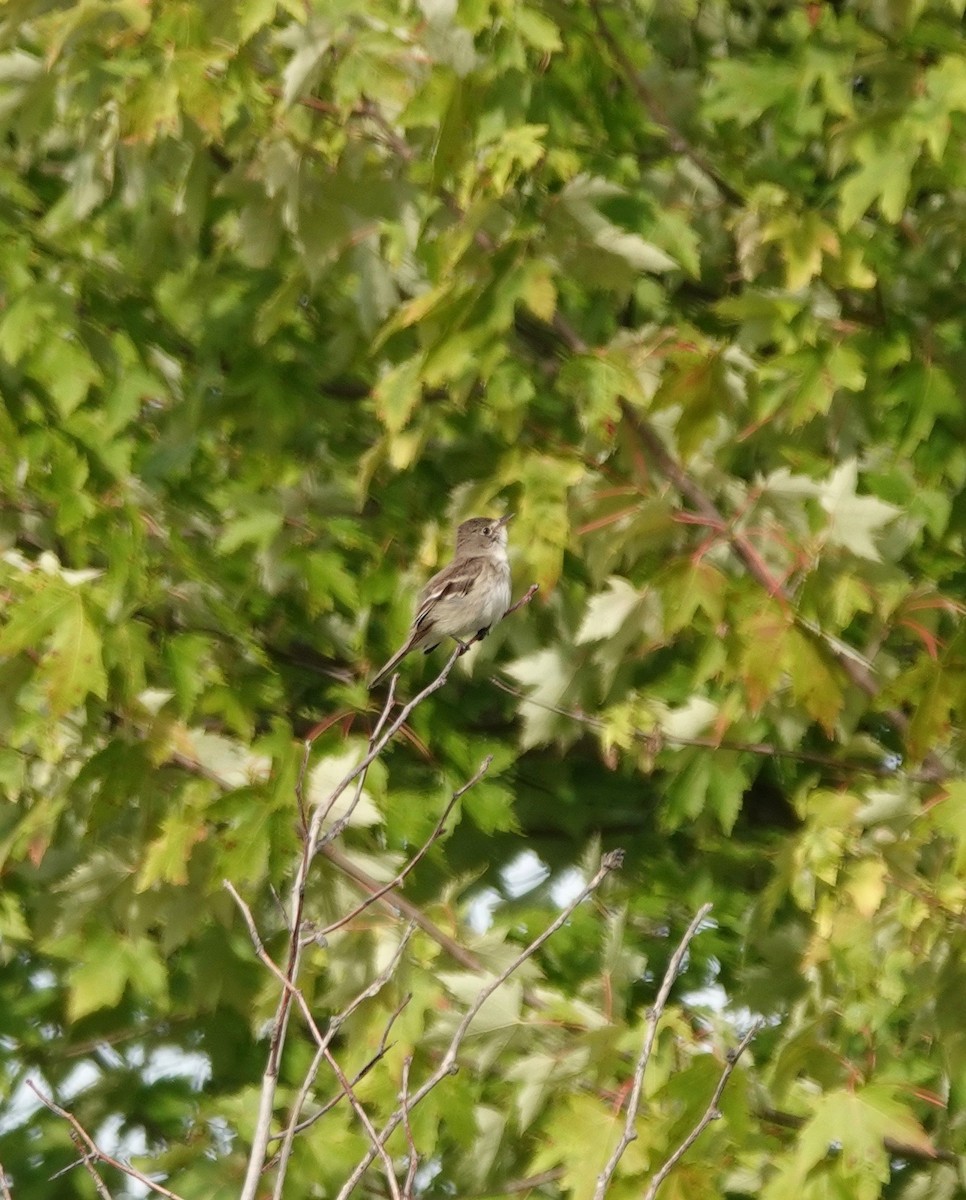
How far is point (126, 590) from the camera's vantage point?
5383 mm

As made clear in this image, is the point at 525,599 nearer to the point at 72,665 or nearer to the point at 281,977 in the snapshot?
the point at 72,665

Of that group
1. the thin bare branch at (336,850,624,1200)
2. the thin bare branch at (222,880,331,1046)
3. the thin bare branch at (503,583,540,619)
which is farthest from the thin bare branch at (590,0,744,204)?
the thin bare branch at (222,880,331,1046)

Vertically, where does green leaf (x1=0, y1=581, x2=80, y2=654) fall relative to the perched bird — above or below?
above

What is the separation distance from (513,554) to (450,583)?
454 mm

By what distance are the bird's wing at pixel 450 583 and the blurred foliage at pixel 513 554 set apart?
0.19 m

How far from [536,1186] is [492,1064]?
1.18ft

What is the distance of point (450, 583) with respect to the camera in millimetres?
5805

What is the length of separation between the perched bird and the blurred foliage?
4.4 inches

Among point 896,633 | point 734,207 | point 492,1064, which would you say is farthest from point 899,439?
point 492,1064

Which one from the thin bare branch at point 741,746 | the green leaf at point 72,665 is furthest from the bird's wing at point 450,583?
the green leaf at point 72,665

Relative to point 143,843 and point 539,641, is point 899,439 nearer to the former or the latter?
point 539,641

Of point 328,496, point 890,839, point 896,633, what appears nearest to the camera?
point 890,839

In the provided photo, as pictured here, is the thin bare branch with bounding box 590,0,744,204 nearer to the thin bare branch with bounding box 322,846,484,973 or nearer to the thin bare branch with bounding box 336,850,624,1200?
the thin bare branch with bounding box 322,846,484,973

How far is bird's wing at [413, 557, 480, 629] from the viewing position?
580 centimetres
